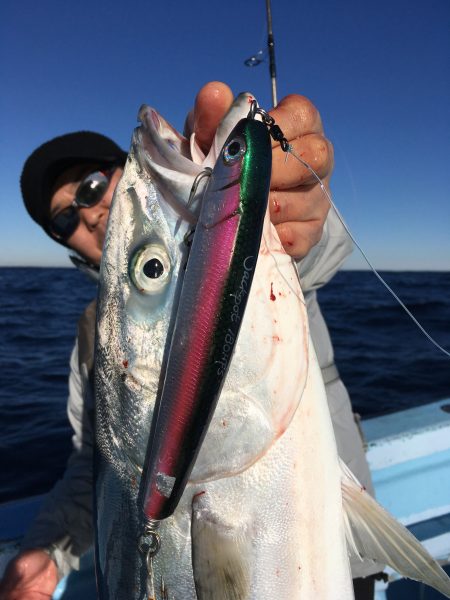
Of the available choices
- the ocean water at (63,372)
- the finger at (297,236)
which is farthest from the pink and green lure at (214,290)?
the ocean water at (63,372)

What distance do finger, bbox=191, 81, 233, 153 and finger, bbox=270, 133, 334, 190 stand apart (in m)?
0.18

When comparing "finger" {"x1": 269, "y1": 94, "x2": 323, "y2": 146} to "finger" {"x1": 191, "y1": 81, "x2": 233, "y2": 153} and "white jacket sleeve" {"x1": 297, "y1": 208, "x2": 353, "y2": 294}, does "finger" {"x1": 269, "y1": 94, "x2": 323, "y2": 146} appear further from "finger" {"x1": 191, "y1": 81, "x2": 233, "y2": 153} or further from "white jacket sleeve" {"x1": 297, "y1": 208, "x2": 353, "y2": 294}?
"white jacket sleeve" {"x1": 297, "y1": 208, "x2": 353, "y2": 294}

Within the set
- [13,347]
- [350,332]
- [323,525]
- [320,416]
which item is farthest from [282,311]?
[350,332]

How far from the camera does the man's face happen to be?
3006 mm

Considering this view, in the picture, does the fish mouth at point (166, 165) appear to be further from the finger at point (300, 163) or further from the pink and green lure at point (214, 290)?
the finger at point (300, 163)

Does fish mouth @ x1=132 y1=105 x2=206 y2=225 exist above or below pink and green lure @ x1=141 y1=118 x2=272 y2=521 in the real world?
above

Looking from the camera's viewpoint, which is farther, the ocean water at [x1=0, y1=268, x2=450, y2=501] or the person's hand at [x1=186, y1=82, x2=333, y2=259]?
the ocean water at [x1=0, y1=268, x2=450, y2=501]

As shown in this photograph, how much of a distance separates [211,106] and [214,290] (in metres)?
0.55

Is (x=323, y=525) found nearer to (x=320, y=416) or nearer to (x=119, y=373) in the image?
(x=320, y=416)

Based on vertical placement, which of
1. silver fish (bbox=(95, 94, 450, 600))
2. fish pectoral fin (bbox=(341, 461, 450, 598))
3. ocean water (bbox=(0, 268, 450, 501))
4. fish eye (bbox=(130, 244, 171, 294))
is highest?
fish eye (bbox=(130, 244, 171, 294))

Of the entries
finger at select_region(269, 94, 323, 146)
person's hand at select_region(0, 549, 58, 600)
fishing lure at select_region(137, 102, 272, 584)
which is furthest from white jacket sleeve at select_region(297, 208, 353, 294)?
person's hand at select_region(0, 549, 58, 600)

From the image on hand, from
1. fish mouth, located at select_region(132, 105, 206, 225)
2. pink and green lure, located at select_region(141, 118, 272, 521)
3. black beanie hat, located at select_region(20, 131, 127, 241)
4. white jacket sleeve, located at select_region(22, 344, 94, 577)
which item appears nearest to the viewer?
pink and green lure, located at select_region(141, 118, 272, 521)

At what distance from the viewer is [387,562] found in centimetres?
133

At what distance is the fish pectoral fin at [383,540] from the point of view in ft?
4.28
